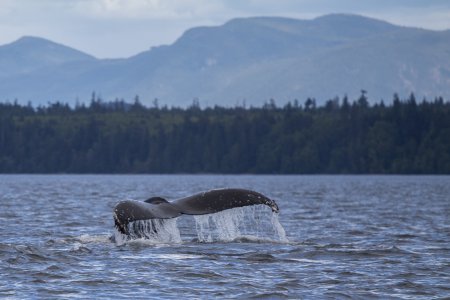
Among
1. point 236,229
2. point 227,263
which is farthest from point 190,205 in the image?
point 236,229

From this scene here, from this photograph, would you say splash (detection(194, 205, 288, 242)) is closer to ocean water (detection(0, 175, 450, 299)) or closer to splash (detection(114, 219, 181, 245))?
ocean water (detection(0, 175, 450, 299))

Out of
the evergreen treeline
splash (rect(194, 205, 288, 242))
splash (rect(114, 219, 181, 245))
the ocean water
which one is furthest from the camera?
the evergreen treeline

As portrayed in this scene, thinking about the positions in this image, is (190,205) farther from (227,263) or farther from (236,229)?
(236,229)

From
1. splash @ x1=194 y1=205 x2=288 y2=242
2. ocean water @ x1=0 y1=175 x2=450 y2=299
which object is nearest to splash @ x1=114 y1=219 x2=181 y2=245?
ocean water @ x1=0 y1=175 x2=450 y2=299

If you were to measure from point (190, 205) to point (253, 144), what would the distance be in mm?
158182

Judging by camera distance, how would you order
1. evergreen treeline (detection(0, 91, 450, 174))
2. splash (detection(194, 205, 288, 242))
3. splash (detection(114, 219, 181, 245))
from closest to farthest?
splash (detection(194, 205, 288, 242)), splash (detection(114, 219, 181, 245)), evergreen treeline (detection(0, 91, 450, 174))

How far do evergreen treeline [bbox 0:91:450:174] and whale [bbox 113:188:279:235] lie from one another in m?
147

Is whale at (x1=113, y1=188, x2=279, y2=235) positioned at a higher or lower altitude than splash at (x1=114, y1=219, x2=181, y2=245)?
higher

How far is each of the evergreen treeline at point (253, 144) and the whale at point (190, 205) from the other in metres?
147

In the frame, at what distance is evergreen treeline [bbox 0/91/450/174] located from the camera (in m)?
172

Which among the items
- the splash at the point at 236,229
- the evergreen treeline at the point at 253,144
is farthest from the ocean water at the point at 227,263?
the evergreen treeline at the point at 253,144

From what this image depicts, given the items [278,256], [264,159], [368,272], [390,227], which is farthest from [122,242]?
[264,159]

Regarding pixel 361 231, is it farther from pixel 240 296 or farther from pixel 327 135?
pixel 327 135

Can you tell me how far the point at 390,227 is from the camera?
36062mm
